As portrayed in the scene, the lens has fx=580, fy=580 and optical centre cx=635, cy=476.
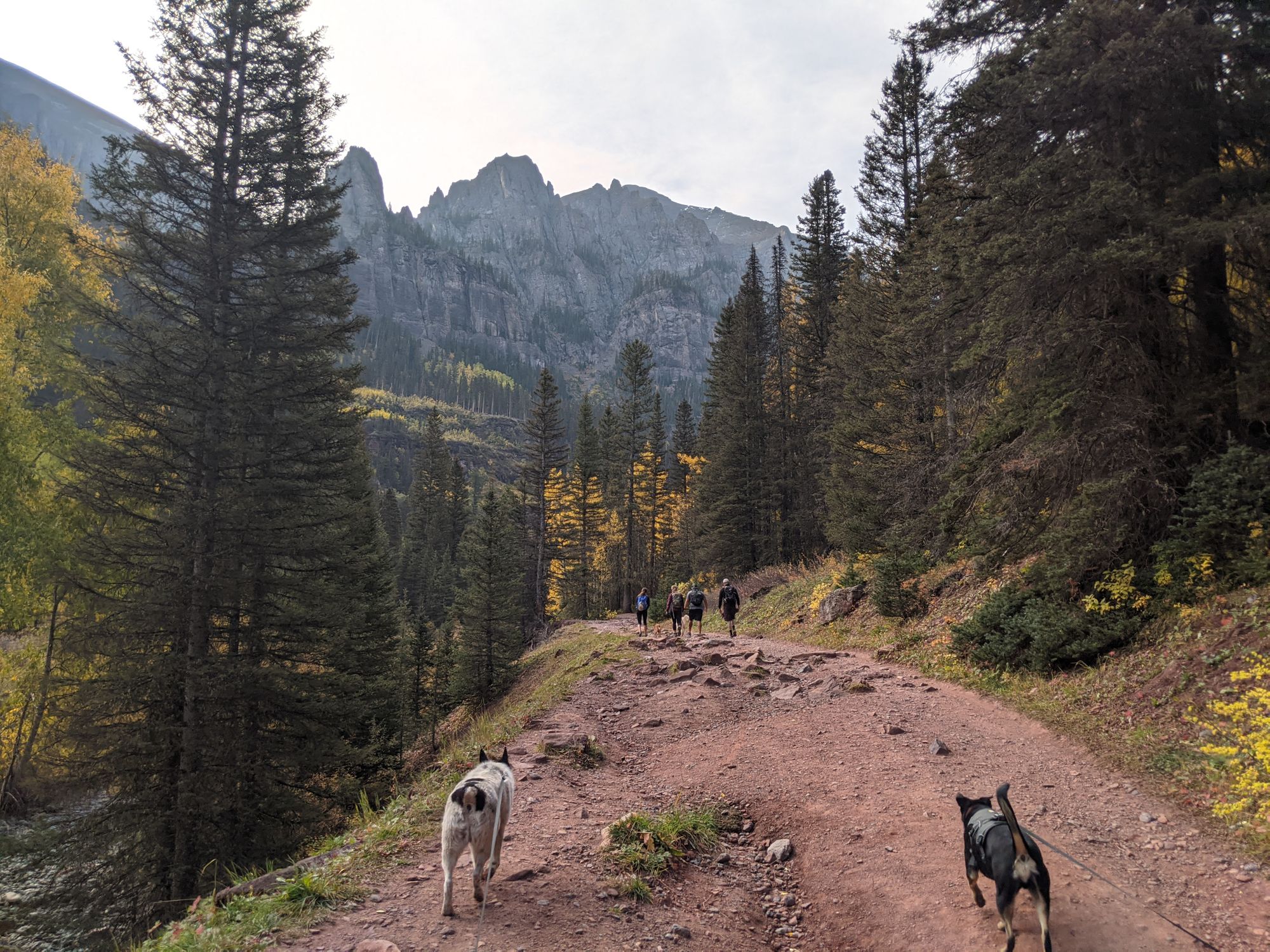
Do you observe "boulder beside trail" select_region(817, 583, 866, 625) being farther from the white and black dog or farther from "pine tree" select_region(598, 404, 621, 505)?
"pine tree" select_region(598, 404, 621, 505)

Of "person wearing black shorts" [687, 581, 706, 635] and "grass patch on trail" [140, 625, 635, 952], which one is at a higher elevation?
"person wearing black shorts" [687, 581, 706, 635]

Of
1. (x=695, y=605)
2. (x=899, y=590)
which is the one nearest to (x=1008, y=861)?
(x=899, y=590)

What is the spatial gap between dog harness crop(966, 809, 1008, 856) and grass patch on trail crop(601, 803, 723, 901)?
258cm

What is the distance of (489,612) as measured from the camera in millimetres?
26672

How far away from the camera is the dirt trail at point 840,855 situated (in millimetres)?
4160

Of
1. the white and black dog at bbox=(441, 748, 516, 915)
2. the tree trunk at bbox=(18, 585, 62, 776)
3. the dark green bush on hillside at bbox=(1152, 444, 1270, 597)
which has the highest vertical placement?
the dark green bush on hillside at bbox=(1152, 444, 1270, 597)

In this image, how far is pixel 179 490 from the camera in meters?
11.3

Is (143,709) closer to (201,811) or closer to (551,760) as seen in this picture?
(201,811)

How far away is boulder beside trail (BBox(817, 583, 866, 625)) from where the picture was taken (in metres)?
17.5

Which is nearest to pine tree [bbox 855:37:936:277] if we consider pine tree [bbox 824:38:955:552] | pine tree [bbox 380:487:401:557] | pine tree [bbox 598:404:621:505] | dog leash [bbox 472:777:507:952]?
pine tree [bbox 824:38:955:552]

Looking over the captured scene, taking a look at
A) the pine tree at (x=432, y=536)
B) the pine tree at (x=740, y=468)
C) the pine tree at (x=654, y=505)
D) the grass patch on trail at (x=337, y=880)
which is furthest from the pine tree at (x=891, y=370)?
the pine tree at (x=432, y=536)

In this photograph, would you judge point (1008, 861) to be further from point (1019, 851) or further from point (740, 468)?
point (740, 468)

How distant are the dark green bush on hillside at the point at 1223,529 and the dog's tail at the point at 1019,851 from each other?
6.55 meters

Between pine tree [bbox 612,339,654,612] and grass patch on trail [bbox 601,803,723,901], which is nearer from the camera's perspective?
grass patch on trail [bbox 601,803,723,901]
